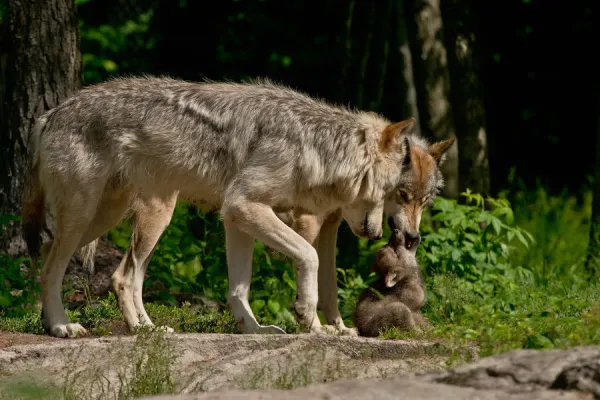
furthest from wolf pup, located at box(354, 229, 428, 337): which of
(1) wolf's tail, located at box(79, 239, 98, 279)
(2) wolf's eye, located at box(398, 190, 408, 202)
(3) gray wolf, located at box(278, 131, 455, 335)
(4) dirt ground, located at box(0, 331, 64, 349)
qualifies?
(1) wolf's tail, located at box(79, 239, 98, 279)

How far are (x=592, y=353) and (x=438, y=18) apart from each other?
6905mm

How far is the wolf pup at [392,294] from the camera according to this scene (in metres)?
6.82

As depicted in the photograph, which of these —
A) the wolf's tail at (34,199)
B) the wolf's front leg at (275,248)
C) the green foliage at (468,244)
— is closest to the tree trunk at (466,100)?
the green foliage at (468,244)

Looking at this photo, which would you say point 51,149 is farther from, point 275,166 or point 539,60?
point 539,60

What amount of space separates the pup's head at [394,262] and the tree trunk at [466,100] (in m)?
3.71

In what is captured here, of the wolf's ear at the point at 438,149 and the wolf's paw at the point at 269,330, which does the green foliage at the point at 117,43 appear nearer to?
the wolf's ear at the point at 438,149

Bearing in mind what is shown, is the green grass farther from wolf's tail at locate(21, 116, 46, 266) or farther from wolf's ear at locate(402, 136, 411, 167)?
wolf's ear at locate(402, 136, 411, 167)

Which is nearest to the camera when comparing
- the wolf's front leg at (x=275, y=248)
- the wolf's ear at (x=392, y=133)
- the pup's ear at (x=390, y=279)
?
the wolf's front leg at (x=275, y=248)

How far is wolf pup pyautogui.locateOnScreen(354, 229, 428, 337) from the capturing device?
6.82m

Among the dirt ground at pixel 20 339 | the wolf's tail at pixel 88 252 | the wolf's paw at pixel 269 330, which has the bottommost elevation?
the dirt ground at pixel 20 339

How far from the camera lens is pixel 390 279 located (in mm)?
6949

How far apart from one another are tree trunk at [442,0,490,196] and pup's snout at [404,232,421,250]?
3.56 meters

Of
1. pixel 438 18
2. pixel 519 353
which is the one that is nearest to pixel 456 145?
pixel 438 18

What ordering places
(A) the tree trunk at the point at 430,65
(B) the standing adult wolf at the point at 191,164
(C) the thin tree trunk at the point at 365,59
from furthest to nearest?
1. (A) the tree trunk at the point at 430,65
2. (C) the thin tree trunk at the point at 365,59
3. (B) the standing adult wolf at the point at 191,164
